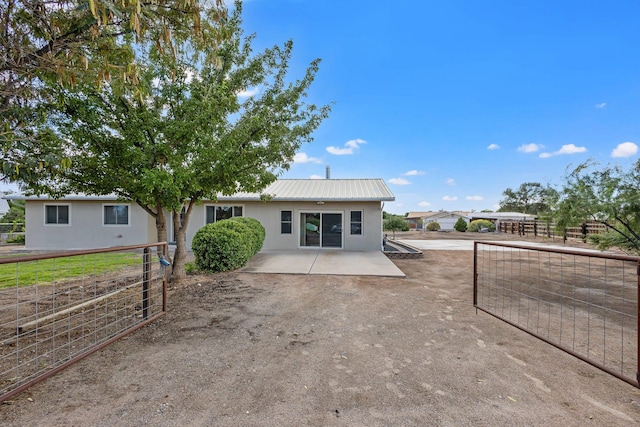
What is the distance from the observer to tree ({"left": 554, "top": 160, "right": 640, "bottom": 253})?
7.76 m

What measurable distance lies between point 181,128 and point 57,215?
43.8ft

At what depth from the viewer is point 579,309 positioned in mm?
5504

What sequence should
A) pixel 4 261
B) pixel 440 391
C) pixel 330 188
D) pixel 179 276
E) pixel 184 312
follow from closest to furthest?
pixel 4 261
pixel 440 391
pixel 184 312
pixel 179 276
pixel 330 188

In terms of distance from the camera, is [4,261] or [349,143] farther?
[349,143]

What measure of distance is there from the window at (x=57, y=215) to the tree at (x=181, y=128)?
10.2 meters

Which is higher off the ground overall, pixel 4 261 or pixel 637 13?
pixel 637 13

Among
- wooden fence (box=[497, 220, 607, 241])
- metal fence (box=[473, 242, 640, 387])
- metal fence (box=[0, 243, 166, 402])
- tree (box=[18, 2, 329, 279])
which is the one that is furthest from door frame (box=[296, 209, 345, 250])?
wooden fence (box=[497, 220, 607, 241])

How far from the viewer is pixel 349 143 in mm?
24344

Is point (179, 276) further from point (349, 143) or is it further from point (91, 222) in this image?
point (349, 143)

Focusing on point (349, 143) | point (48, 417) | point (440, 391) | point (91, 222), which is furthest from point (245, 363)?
point (349, 143)

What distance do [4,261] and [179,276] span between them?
4973mm

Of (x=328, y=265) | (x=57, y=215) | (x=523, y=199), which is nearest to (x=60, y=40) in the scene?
(x=328, y=265)

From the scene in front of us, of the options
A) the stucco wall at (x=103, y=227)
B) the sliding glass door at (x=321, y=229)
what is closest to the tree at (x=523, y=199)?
the sliding glass door at (x=321, y=229)

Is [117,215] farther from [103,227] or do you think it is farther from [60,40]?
[60,40]
